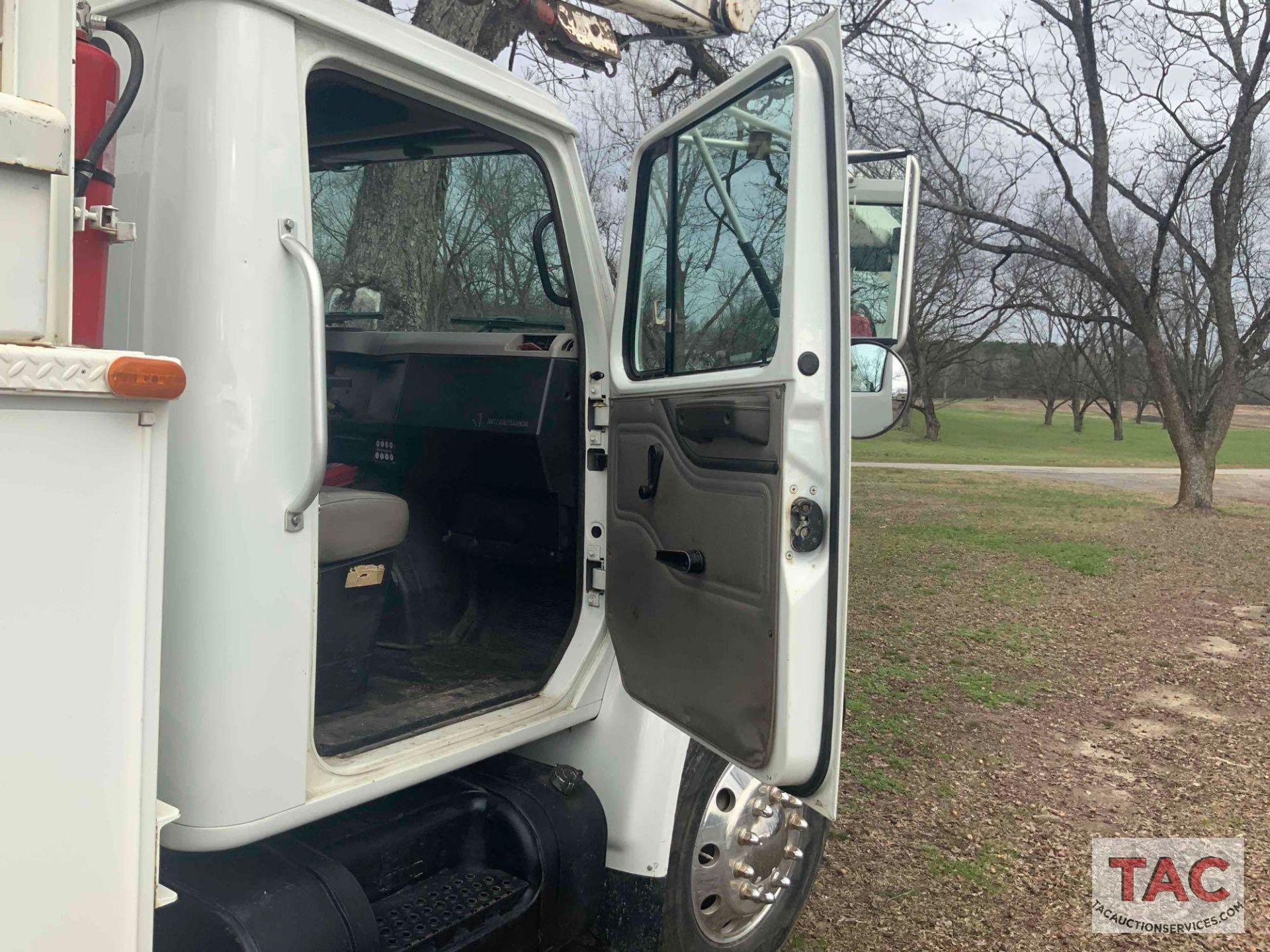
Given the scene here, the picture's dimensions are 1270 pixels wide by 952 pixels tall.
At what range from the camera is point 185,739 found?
1.78 meters

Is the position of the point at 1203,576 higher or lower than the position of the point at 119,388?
lower

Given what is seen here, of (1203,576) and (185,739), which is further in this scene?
(1203,576)

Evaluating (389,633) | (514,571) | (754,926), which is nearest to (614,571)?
(514,571)

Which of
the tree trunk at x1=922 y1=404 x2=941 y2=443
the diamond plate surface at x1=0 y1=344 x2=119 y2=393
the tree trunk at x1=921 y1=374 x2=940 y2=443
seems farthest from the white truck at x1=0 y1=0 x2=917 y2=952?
the tree trunk at x1=922 y1=404 x2=941 y2=443

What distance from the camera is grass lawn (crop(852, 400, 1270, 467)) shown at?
26.1 metres

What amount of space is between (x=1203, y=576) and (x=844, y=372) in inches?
337

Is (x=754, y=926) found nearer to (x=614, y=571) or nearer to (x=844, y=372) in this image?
(x=614, y=571)

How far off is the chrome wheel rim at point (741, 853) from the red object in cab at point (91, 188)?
180 cm

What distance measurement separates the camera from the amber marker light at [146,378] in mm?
1404

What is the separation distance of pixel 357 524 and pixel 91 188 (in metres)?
0.91

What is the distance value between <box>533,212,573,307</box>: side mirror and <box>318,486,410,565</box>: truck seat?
69 cm

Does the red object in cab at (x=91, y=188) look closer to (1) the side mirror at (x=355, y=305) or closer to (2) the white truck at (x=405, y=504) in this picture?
(2) the white truck at (x=405, y=504)

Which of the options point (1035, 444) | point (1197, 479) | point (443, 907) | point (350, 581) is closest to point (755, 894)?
point (443, 907)

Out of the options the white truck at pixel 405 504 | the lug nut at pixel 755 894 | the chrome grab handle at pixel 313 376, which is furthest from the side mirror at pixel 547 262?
the lug nut at pixel 755 894
